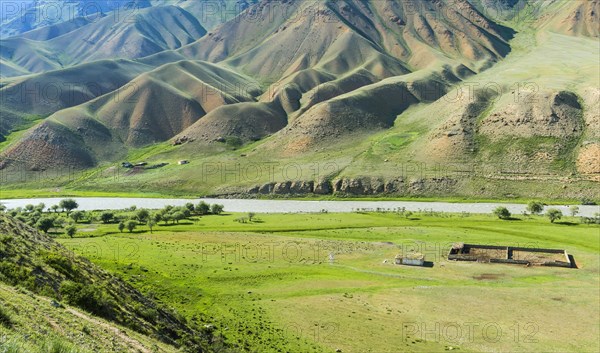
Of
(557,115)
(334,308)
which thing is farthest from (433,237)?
(557,115)

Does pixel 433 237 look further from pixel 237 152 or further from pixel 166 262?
pixel 237 152

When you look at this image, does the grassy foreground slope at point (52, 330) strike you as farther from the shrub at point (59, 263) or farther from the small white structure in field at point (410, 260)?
the small white structure in field at point (410, 260)

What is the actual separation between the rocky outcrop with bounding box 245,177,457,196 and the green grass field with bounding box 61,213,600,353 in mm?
39099

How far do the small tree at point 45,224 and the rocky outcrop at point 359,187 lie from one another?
6151 cm

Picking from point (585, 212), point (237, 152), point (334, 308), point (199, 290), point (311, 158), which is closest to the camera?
point (334, 308)

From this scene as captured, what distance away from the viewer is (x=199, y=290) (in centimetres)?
5931

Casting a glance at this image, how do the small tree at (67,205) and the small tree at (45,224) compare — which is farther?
the small tree at (67,205)

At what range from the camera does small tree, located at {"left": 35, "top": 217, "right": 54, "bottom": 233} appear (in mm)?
98125

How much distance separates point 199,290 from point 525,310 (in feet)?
133

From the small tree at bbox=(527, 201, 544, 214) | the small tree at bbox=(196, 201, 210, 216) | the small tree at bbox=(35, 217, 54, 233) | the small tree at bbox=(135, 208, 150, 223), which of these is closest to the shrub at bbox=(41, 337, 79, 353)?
the small tree at bbox=(35, 217, 54, 233)

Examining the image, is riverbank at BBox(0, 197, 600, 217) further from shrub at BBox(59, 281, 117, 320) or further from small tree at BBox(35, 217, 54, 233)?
shrub at BBox(59, 281, 117, 320)

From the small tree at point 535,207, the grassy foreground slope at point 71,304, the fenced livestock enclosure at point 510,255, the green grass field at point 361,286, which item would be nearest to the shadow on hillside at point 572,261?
the fenced livestock enclosure at point 510,255

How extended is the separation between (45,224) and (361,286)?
73.3 meters

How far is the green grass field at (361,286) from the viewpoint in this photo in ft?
158
